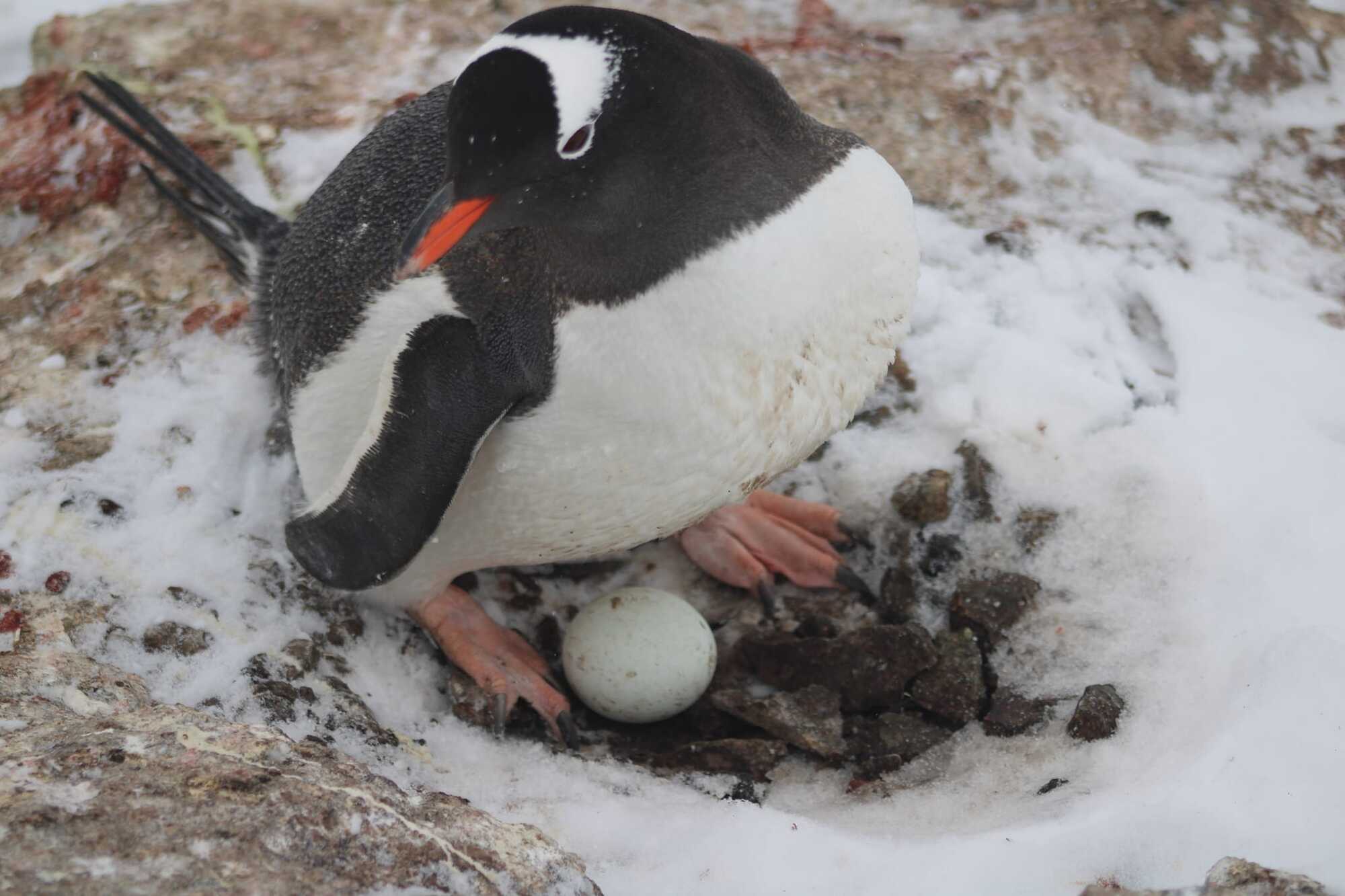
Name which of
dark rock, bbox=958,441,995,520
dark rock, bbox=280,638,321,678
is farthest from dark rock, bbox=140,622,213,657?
dark rock, bbox=958,441,995,520

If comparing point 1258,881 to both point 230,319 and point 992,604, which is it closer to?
point 992,604

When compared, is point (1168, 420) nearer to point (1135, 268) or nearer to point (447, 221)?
point (1135, 268)

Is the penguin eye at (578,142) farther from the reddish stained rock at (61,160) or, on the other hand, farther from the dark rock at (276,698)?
the reddish stained rock at (61,160)

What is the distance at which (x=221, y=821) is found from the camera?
1198mm

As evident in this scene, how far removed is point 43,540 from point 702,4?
2.35 meters

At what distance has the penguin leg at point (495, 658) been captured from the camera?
204 cm

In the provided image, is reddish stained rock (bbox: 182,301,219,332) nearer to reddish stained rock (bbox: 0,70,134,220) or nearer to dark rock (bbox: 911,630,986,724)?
reddish stained rock (bbox: 0,70,134,220)

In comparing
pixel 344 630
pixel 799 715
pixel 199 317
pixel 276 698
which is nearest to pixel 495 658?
pixel 344 630

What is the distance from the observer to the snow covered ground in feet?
4.90

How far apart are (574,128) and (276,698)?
0.94 metres

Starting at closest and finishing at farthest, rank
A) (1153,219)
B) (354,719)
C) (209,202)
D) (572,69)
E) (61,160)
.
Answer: (572,69)
(354,719)
(209,202)
(1153,219)
(61,160)

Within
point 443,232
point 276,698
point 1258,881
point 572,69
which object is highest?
point 572,69

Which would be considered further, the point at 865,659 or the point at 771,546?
the point at 771,546

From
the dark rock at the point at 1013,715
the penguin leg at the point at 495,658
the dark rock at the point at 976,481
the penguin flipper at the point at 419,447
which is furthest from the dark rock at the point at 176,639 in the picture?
the dark rock at the point at 976,481
